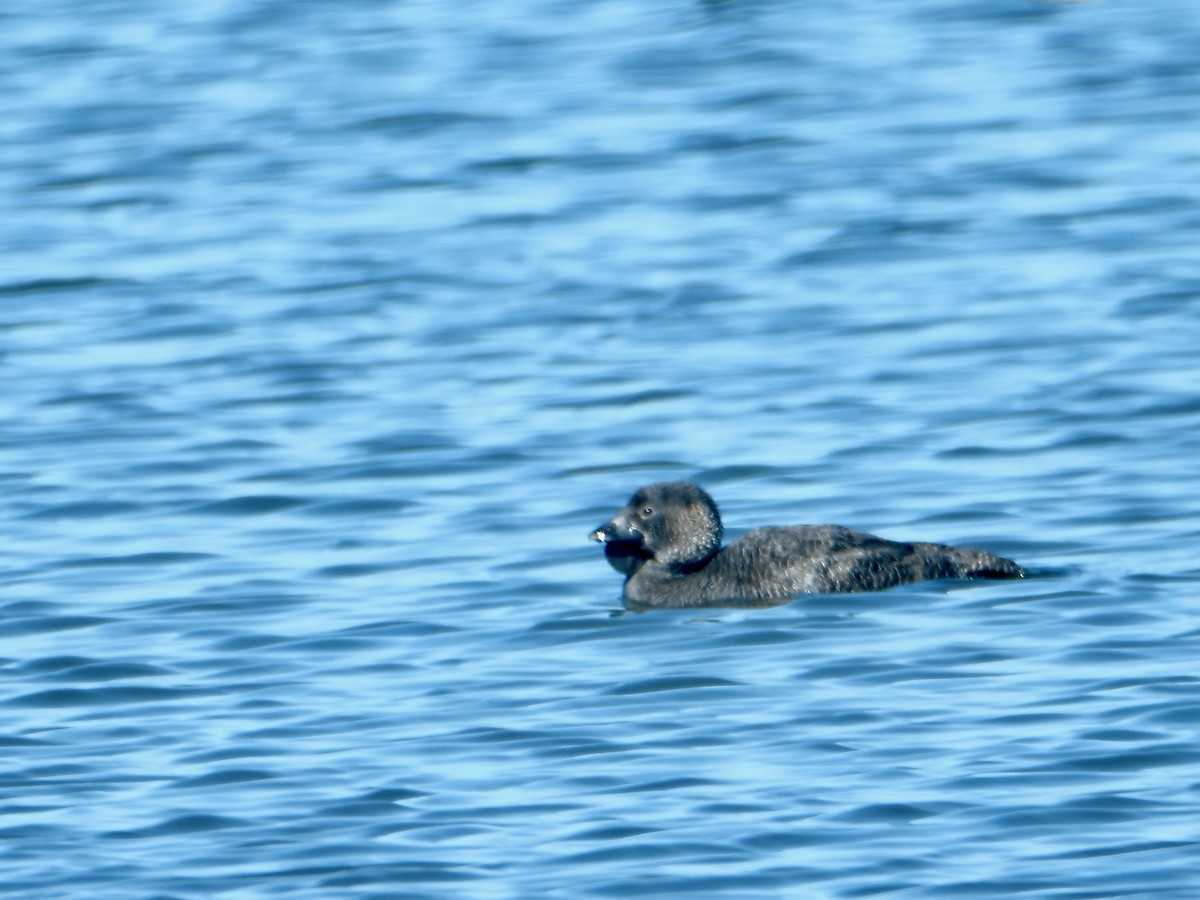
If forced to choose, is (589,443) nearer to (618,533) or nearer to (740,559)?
(618,533)

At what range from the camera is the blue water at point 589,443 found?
311 inches

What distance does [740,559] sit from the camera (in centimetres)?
1079

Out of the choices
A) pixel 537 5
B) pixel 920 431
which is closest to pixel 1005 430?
pixel 920 431

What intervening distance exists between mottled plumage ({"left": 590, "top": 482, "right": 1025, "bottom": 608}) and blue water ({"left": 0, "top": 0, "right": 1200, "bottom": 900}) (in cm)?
14

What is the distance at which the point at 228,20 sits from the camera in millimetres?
27281

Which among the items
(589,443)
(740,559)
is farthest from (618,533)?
(589,443)

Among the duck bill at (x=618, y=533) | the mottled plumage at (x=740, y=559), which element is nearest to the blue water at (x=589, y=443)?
the mottled plumage at (x=740, y=559)

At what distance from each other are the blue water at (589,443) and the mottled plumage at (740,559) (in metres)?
0.14

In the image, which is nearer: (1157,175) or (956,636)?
(956,636)

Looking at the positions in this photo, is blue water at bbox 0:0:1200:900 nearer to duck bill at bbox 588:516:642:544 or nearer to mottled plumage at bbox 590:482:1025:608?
mottled plumage at bbox 590:482:1025:608

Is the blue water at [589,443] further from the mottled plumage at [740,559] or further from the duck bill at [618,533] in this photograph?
the duck bill at [618,533]

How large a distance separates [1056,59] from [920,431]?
10.7 metres

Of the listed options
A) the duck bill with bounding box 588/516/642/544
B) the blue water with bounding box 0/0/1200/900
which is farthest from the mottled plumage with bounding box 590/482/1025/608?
the blue water with bounding box 0/0/1200/900

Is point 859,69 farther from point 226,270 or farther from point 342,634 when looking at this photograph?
point 342,634
